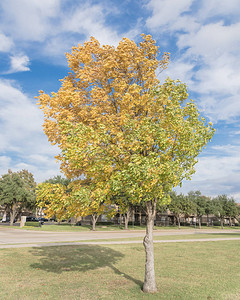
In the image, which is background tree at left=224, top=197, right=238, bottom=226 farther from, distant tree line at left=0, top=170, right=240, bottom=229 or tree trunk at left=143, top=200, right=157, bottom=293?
tree trunk at left=143, top=200, right=157, bottom=293

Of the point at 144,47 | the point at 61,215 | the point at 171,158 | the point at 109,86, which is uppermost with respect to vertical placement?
the point at 144,47

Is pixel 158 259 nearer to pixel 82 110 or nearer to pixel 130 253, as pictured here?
pixel 130 253

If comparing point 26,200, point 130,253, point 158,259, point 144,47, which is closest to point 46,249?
point 130,253

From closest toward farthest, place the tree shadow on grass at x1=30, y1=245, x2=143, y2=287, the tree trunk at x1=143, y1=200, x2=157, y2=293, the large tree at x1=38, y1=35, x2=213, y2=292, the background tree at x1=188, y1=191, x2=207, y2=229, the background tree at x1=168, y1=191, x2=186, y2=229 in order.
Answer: the large tree at x1=38, y1=35, x2=213, y2=292 < the tree trunk at x1=143, y1=200, x2=157, y2=293 < the tree shadow on grass at x1=30, y1=245, x2=143, y2=287 < the background tree at x1=168, y1=191, x2=186, y2=229 < the background tree at x1=188, y1=191, x2=207, y2=229

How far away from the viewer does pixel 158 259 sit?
1436cm

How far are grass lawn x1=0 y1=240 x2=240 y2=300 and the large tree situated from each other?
4.40ft

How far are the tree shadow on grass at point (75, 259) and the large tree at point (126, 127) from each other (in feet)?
14.8

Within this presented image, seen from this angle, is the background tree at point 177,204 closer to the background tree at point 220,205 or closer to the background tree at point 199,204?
the background tree at point 199,204

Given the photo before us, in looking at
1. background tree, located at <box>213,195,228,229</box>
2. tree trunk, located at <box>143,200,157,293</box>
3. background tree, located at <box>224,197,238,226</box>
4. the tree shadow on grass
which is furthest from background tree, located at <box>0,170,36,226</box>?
background tree, located at <box>224,197,238,226</box>

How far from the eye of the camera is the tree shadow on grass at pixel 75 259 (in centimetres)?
1140

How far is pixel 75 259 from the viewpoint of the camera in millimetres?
13438

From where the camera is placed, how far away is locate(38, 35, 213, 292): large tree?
7.28 m

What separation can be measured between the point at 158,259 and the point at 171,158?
868 centimetres

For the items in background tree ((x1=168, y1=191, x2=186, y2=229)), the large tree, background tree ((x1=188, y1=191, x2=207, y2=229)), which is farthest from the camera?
background tree ((x1=188, y1=191, x2=207, y2=229))
